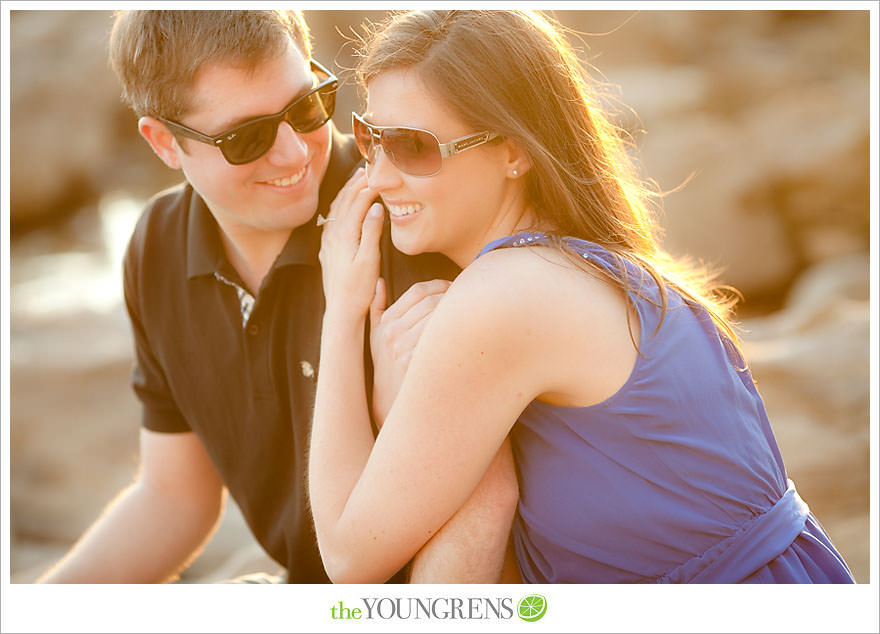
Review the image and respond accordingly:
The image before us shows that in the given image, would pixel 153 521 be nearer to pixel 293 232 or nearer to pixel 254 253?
pixel 254 253

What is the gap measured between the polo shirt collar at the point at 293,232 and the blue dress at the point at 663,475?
29.4 inches

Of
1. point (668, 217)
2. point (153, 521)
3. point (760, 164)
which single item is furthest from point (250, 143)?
point (760, 164)

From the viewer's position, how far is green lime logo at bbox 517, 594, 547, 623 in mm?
2164

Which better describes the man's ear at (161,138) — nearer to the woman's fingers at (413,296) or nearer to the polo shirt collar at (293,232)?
the polo shirt collar at (293,232)

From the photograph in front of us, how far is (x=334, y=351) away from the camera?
7.13 feet

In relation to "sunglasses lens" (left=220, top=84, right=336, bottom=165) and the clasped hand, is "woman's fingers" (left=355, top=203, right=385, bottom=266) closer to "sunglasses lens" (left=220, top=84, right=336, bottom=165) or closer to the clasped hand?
the clasped hand

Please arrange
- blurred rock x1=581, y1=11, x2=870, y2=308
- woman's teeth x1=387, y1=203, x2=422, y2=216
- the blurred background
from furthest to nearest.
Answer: blurred rock x1=581, y1=11, x2=870, y2=308
the blurred background
woman's teeth x1=387, y1=203, x2=422, y2=216

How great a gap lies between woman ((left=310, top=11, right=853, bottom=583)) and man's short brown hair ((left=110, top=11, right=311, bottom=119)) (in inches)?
15.2

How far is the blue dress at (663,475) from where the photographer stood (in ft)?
6.25

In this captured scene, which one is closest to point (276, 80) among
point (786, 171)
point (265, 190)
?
point (265, 190)

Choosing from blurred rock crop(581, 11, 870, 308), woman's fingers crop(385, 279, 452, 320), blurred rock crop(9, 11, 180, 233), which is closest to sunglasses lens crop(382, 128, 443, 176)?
woman's fingers crop(385, 279, 452, 320)

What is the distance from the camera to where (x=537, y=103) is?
6.76 ft

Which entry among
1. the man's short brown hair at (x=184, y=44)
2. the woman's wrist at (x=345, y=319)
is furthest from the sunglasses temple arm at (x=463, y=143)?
the man's short brown hair at (x=184, y=44)

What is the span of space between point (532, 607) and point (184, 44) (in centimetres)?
170
